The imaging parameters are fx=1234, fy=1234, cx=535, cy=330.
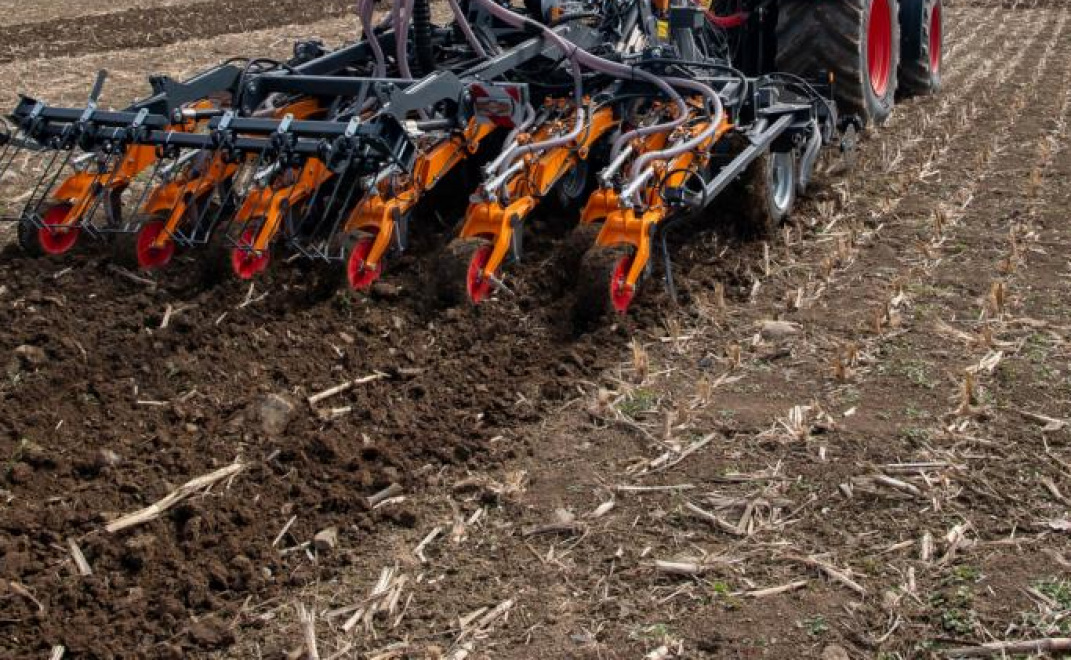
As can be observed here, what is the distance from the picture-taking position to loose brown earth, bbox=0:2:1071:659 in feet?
10.1

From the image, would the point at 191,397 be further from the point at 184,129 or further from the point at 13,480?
the point at 184,129

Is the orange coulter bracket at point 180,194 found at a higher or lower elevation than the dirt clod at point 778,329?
higher

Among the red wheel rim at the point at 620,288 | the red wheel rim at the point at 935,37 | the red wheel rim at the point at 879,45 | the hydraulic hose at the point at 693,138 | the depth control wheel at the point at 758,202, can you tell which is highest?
the hydraulic hose at the point at 693,138

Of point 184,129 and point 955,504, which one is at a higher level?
point 184,129

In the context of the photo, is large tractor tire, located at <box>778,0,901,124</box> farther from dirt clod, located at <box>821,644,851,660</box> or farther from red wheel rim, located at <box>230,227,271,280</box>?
dirt clod, located at <box>821,644,851,660</box>

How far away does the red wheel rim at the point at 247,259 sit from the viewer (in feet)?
16.8

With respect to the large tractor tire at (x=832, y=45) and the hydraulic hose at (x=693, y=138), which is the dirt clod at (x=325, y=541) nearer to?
the hydraulic hose at (x=693, y=138)

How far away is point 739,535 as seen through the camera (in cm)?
339

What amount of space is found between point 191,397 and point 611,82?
9.85 feet

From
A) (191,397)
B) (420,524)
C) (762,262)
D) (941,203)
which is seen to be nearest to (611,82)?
(762,262)

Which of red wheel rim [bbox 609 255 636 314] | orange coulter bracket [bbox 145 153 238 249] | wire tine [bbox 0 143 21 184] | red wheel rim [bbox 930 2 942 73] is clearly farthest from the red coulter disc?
wire tine [bbox 0 143 21 184]

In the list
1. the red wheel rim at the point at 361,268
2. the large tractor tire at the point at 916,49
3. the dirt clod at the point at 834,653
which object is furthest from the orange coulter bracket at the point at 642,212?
the large tractor tire at the point at 916,49

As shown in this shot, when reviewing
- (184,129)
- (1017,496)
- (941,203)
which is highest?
(184,129)

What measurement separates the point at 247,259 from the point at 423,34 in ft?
5.03
